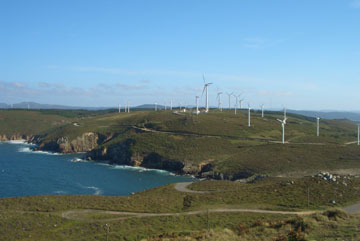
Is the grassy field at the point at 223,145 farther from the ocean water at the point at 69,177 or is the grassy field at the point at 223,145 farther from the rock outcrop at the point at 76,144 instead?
the ocean water at the point at 69,177

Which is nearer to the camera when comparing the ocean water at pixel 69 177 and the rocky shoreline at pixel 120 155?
the ocean water at pixel 69 177

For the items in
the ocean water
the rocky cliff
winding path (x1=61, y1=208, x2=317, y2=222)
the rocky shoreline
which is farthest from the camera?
the rocky cliff

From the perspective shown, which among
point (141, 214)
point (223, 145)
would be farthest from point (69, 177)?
point (141, 214)

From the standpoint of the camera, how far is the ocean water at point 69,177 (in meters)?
65.2

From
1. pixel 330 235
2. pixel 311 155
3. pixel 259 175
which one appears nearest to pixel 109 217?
pixel 330 235

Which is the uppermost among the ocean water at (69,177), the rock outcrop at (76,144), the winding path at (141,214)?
the winding path at (141,214)

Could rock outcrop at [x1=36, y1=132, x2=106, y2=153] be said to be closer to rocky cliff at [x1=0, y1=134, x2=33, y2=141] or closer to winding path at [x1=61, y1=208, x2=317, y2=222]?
rocky cliff at [x1=0, y1=134, x2=33, y2=141]

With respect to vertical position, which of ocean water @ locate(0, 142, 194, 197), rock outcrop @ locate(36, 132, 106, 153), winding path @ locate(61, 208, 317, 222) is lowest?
ocean water @ locate(0, 142, 194, 197)

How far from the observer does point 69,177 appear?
7831 cm

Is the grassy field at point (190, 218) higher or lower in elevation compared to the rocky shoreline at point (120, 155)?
higher

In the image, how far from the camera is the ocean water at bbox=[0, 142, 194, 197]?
65250mm

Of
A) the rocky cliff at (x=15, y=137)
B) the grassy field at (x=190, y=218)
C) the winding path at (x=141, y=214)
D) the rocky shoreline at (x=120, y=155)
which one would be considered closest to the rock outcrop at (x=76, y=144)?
the rocky shoreline at (x=120, y=155)

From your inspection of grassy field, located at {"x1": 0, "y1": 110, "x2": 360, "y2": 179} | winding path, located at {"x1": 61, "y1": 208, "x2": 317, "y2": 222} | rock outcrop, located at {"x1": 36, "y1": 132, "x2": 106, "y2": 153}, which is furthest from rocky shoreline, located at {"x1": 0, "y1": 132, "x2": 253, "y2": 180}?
winding path, located at {"x1": 61, "y1": 208, "x2": 317, "y2": 222}

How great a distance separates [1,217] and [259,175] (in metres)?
53.6
